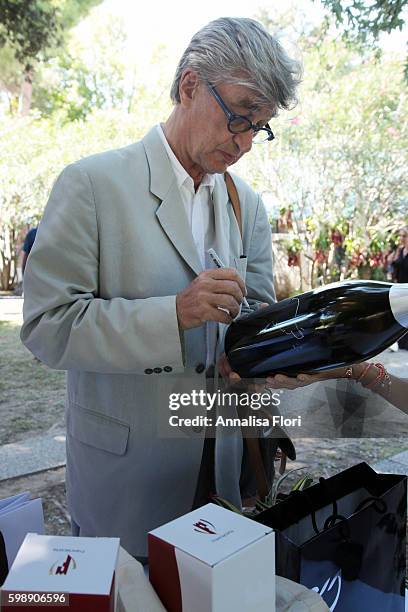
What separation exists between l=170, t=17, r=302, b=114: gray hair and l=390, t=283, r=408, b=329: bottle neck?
0.51 metres

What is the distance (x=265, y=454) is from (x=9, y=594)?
Result: 70cm

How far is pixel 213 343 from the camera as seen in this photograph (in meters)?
1.32

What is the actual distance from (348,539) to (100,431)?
1.99 ft

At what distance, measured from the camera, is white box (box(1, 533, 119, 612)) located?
650mm

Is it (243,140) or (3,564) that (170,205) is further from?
(3,564)

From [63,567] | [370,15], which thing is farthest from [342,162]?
[63,567]

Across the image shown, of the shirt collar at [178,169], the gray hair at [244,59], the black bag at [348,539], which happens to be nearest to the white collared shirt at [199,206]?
the shirt collar at [178,169]

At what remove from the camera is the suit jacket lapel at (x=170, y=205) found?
1.30 metres

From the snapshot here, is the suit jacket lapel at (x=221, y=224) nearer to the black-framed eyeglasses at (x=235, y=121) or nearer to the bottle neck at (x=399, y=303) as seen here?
the black-framed eyeglasses at (x=235, y=121)

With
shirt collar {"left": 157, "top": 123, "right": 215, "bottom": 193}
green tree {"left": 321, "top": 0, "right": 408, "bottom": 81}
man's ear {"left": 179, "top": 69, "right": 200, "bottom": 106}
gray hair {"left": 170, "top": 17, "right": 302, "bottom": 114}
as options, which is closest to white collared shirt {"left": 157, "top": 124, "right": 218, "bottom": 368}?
shirt collar {"left": 157, "top": 123, "right": 215, "bottom": 193}

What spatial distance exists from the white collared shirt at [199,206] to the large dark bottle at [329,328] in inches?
11.6

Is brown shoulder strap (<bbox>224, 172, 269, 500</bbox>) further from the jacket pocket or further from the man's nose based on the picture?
the man's nose

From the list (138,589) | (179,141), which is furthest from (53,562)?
(179,141)

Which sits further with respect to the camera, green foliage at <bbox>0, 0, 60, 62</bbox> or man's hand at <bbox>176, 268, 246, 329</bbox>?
green foliage at <bbox>0, 0, 60, 62</bbox>
